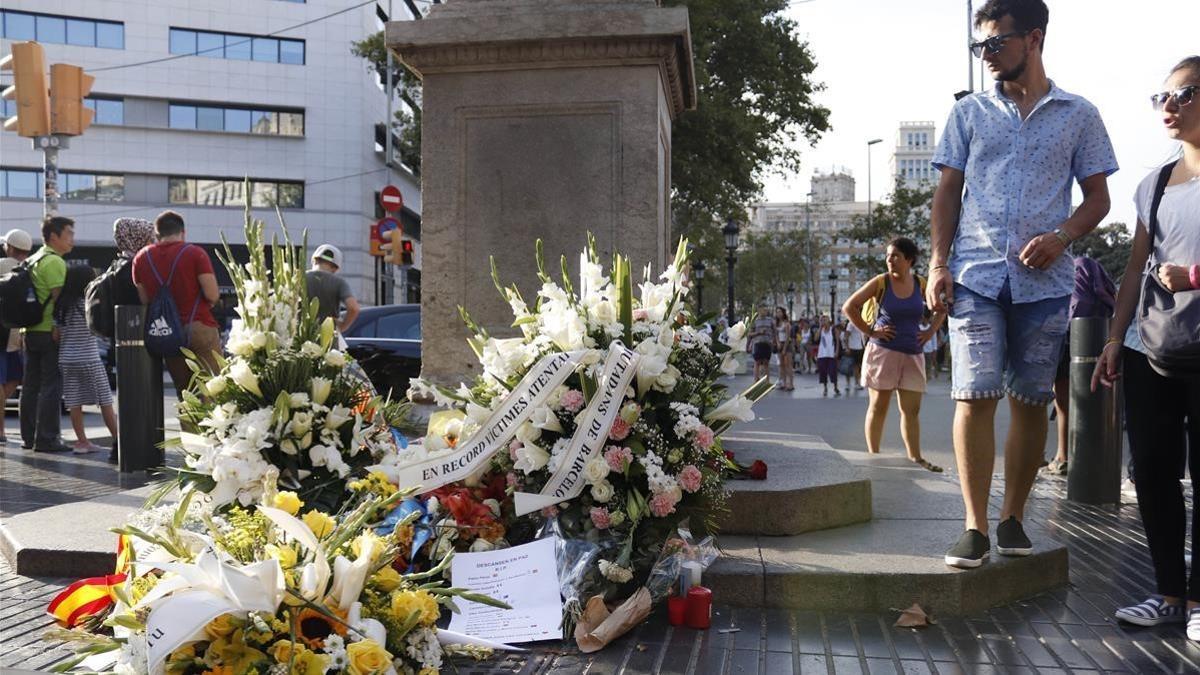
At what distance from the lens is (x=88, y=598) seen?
3182 millimetres

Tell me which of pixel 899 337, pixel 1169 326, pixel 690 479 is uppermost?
pixel 1169 326

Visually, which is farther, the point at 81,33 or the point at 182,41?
the point at 182,41

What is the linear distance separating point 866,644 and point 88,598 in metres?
2.62

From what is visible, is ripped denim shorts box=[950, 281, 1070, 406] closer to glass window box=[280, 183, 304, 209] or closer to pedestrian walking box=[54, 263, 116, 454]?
pedestrian walking box=[54, 263, 116, 454]

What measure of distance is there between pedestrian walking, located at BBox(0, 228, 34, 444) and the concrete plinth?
5.43 metres

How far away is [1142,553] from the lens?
17.2 feet

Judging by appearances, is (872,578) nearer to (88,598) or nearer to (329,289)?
(88,598)

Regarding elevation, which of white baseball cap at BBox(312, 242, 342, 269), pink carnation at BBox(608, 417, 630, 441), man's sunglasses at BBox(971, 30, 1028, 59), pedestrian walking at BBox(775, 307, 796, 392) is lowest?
pedestrian walking at BBox(775, 307, 796, 392)

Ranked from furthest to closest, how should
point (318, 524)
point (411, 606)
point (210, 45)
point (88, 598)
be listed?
point (210, 45), point (88, 598), point (318, 524), point (411, 606)

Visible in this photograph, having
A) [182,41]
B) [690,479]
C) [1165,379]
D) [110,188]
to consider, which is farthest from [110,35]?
[1165,379]

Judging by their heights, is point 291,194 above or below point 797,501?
above

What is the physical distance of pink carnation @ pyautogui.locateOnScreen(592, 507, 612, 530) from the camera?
150 inches

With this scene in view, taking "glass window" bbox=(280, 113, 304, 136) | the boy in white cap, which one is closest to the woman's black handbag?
the boy in white cap

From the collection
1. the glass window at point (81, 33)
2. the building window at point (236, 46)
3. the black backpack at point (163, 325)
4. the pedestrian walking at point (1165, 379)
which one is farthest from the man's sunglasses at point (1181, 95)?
the glass window at point (81, 33)
